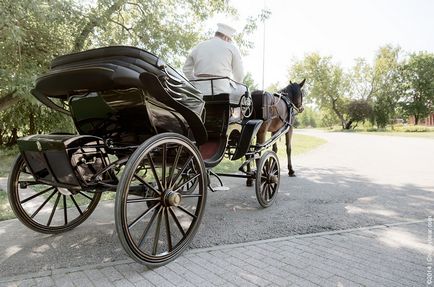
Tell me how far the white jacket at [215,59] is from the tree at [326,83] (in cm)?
5032

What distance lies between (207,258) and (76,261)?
47.1 inches

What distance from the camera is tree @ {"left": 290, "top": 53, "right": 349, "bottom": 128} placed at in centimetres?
5200

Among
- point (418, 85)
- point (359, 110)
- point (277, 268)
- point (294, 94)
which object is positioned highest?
point (418, 85)

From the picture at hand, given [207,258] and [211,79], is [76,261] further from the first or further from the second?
[211,79]

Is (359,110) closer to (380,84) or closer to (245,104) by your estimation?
Result: (380,84)

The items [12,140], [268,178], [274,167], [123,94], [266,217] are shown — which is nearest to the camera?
[123,94]

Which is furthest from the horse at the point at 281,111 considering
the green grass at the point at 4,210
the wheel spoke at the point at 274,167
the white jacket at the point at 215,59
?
the green grass at the point at 4,210

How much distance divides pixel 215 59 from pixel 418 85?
55.8 metres

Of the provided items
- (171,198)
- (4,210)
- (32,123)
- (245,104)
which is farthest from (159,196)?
(32,123)

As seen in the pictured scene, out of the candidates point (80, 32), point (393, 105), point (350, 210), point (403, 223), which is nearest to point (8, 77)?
point (80, 32)

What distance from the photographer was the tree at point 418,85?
165ft

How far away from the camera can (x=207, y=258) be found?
322 cm

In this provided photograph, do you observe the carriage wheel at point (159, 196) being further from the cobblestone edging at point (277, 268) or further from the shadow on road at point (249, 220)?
the shadow on road at point (249, 220)

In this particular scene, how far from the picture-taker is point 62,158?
2.88 m
